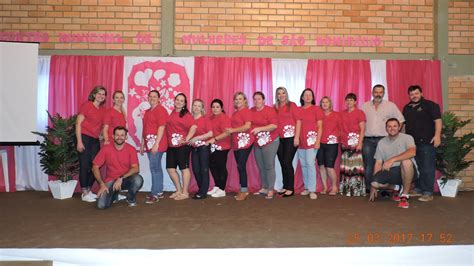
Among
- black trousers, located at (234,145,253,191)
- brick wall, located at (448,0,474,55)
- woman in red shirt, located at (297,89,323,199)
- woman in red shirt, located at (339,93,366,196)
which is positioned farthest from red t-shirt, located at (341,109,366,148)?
brick wall, located at (448,0,474,55)

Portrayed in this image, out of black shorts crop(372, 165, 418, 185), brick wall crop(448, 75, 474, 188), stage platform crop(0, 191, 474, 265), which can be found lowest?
stage platform crop(0, 191, 474, 265)

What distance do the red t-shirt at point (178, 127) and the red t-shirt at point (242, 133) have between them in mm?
528

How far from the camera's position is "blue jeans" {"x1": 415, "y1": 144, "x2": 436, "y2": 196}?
4.86 metres

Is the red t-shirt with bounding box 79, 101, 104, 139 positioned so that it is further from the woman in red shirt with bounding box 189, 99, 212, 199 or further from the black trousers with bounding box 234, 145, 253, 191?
the black trousers with bounding box 234, 145, 253, 191

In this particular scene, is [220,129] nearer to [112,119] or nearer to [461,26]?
[112,119]

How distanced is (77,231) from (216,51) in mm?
3324

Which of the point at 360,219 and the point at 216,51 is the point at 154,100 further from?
the point at 360,219

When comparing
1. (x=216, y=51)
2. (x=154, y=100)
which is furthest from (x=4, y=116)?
(x=216, y=51)

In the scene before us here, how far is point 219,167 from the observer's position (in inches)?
195

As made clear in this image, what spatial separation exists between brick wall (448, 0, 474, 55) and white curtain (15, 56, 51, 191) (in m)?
5.93

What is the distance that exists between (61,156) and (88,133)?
44 centimetres

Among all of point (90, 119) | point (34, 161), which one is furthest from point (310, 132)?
point (34, 161)

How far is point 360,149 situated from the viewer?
16.2 ft
